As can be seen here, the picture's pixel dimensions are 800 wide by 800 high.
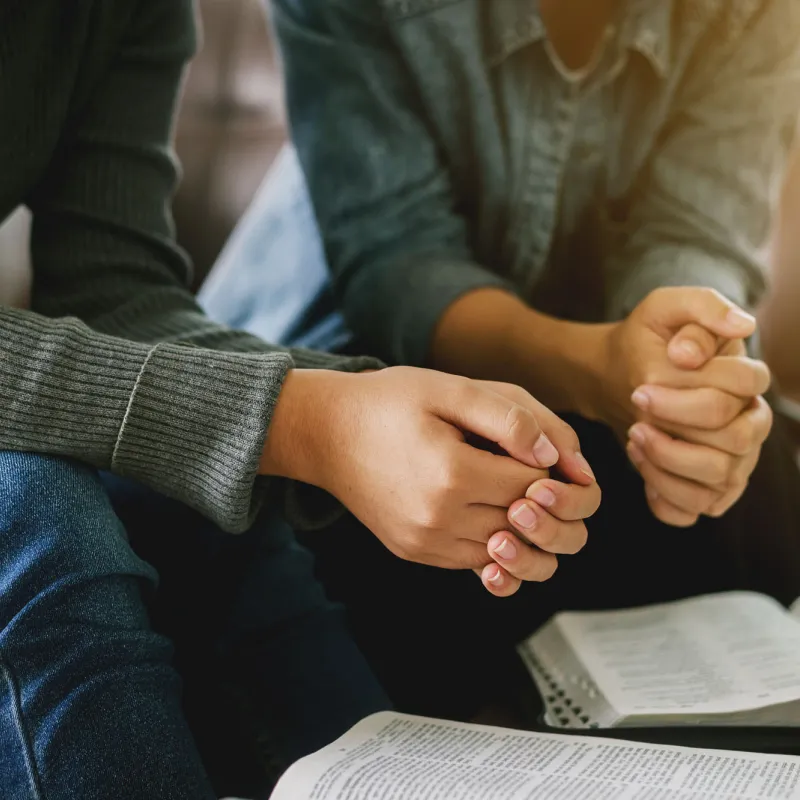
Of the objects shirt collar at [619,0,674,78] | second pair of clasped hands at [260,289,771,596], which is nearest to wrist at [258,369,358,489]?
second pair of clasped hands at [260,289,771,596]

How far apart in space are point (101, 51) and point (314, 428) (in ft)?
1.12

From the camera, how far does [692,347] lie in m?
0.56

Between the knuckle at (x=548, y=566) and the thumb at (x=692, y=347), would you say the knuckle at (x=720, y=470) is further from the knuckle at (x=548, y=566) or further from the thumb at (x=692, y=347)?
the knuckle at (x=548, y=566)

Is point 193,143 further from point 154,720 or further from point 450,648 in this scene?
point 154,720

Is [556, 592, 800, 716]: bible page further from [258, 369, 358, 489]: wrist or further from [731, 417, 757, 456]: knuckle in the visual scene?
[258, 369, 358, 489]: wrist

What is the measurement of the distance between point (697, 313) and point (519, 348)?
160 mm

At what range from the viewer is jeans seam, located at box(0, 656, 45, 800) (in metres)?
0.37

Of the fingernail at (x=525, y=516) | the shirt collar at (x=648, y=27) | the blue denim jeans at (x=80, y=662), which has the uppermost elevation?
the shirt collar at (x=648, y=27)

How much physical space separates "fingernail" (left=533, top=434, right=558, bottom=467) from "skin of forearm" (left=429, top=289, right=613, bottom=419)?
0.74 ft

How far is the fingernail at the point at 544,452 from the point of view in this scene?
1.45 ft

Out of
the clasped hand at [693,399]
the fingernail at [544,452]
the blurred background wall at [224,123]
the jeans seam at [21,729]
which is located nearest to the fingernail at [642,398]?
the clasped hand at [693,399]

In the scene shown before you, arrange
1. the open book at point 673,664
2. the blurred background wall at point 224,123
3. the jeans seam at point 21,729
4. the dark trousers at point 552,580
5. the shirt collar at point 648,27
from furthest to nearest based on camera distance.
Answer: the blurred background wall at point 224,123, the shirt collar at point 648,27, the dark trousers at point 552,580, the open book at point 673,664, the jeans seam at point 21,729

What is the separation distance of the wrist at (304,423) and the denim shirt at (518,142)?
0.25 metres

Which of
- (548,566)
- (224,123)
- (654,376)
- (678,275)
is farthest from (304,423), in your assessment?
(224,123)
